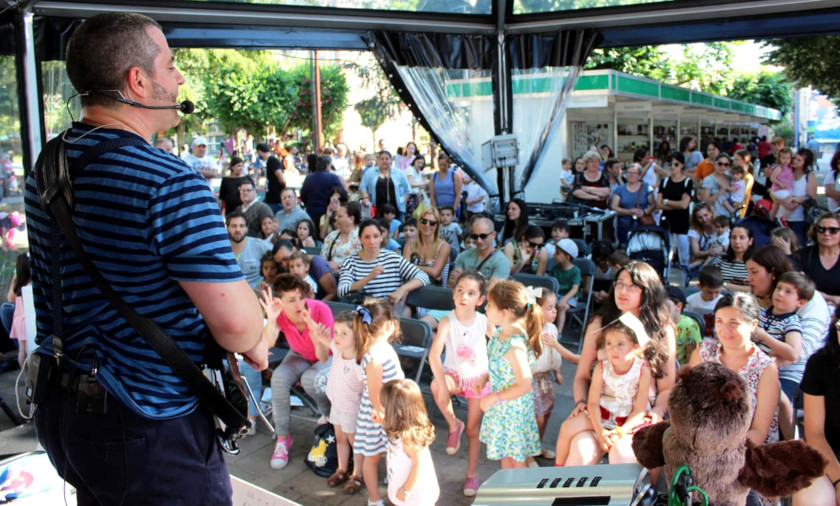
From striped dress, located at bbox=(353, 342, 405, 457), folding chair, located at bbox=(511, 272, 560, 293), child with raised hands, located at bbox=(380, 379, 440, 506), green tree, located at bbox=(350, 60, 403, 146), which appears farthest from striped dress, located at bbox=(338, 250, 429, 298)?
green tree, located at bbox=(350, 60, 403, 146)

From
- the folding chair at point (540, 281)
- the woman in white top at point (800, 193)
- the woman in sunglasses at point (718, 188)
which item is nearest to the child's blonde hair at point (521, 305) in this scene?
the folding chair at point (540, 281)

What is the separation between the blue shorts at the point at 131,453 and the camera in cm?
157

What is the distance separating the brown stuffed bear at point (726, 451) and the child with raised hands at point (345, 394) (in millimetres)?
2415

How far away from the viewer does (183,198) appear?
1521 millimetres

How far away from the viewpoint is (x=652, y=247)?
7.29 metres

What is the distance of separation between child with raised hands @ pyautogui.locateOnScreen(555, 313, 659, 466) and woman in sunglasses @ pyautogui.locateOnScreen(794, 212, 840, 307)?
2098 mm

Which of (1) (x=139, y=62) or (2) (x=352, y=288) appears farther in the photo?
(2) (x=352, y=288)

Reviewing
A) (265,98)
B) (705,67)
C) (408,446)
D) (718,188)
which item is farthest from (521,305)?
(705,67)

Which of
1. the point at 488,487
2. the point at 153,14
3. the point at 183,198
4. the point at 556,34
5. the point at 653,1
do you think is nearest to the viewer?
the point at 183,198

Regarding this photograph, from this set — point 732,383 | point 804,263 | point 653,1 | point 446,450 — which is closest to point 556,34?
point 653,1

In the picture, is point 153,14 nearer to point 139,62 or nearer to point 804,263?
point 139,62

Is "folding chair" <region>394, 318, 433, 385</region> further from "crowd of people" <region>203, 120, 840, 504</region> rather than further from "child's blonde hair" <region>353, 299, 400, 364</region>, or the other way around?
"child's blonde hair" <region>353, 299, 400, 364</region>

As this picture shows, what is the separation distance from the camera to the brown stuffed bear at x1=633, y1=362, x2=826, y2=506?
2.23 metres

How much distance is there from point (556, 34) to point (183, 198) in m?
6.65
